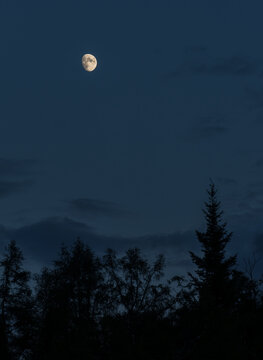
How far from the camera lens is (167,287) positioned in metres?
63.0

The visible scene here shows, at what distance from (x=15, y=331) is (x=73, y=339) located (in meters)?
27.0

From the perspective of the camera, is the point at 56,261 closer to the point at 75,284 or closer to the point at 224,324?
the point at 75,284

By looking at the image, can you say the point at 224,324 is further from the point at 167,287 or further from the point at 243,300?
the point at 167,287

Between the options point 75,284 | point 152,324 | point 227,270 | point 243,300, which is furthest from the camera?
point 75,284

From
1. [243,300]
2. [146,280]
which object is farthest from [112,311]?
[243,300]

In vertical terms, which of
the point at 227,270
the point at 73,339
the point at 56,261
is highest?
the point at 56,261

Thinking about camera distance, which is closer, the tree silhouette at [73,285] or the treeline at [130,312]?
the treeline at [130,312]

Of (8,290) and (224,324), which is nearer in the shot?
(224,324)

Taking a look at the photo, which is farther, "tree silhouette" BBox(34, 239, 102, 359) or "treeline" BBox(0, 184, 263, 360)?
"tree silhouette" BBox(34, 239, 102, 359)

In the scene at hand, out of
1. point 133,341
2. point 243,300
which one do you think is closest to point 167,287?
point 243,300

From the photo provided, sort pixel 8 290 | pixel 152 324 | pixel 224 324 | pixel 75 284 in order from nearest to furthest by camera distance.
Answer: pixel 224 324
pixel 152 324
pixel 8 290
pixel 75 284

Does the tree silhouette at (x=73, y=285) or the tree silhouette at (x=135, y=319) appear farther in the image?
the tree silhouette at (x=73, y=285)

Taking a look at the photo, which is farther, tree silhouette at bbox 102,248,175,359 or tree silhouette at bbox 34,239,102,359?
tree silhouette at bbox 34,239,102,359

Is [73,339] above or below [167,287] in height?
below
